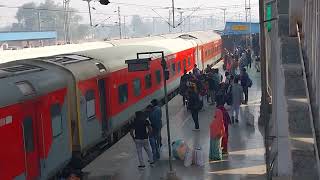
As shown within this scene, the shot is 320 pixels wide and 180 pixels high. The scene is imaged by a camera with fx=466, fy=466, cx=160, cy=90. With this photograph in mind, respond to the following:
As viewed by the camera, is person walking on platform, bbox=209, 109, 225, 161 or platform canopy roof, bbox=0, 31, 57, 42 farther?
platform canopy roof, bbox=0, 31, 57, 42

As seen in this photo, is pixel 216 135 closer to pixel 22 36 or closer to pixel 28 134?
pixel 28 134

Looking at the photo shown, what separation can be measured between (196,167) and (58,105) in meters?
3.72

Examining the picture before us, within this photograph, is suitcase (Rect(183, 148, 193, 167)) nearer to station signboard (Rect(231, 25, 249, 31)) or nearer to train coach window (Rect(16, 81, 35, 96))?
train coach window (Rect(16, 81, 35, 96))

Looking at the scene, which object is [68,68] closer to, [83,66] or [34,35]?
[83,66]

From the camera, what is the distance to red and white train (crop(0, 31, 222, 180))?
25.5 ft

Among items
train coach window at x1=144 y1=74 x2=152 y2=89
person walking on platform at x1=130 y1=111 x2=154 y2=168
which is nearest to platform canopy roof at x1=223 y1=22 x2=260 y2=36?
train coach window at x1=144 y1=74 x2=152 y2=89

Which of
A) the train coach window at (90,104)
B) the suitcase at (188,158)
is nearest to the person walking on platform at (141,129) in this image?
the suitcase at (188,158)

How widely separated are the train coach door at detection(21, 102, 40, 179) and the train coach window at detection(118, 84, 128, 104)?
5.54m

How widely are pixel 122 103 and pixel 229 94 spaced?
3.89 metres

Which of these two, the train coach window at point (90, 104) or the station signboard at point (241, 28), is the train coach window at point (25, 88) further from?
the station signboard at point (241, 28)

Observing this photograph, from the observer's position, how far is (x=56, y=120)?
9.37m

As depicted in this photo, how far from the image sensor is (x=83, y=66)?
11.5 metres

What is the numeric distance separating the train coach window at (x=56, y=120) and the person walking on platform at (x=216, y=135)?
12.4ft

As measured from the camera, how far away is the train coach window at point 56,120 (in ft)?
30.2
